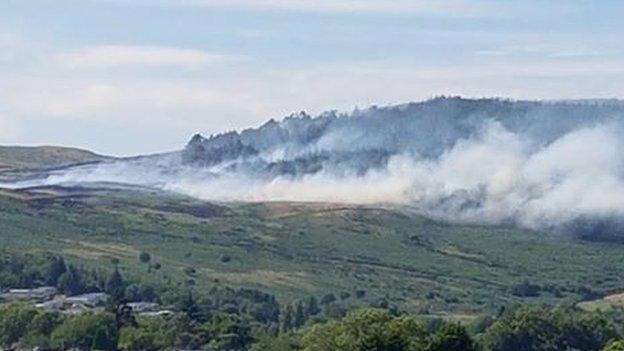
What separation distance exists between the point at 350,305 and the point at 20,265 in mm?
36920

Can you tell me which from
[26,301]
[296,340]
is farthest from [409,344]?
[26,301]

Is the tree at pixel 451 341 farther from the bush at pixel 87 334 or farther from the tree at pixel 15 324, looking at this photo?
the tree at pixel 15 324

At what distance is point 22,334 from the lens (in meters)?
130

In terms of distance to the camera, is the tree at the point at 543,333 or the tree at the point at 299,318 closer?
the tree at the point at 543,333

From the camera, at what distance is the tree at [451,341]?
9806cm

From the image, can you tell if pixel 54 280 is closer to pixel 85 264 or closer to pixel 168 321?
pixel 85 264

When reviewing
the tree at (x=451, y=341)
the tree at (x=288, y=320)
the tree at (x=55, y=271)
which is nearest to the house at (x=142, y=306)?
the tree at (x=288, y=320)

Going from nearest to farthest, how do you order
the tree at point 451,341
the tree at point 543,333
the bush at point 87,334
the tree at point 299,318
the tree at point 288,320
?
the tree at point 451,341 → the bush at point 87,334 → the tree at point 543,333 → the tree at point 288,320 → the tree at point 299,318

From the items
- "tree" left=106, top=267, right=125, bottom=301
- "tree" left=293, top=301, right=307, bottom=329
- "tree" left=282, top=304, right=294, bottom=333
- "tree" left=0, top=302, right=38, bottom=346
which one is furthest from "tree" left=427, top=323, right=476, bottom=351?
Result: "tree" left=106, top=267, right=125, bottom=301

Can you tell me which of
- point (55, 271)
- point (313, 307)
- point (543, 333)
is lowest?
point (313, 307)

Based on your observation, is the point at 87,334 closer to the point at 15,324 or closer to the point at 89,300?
the point at 15,324

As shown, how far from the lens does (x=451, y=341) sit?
98.5 metres

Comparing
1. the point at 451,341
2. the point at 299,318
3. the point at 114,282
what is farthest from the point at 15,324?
the point at 451,341

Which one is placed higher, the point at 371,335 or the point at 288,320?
the point at 371,335
